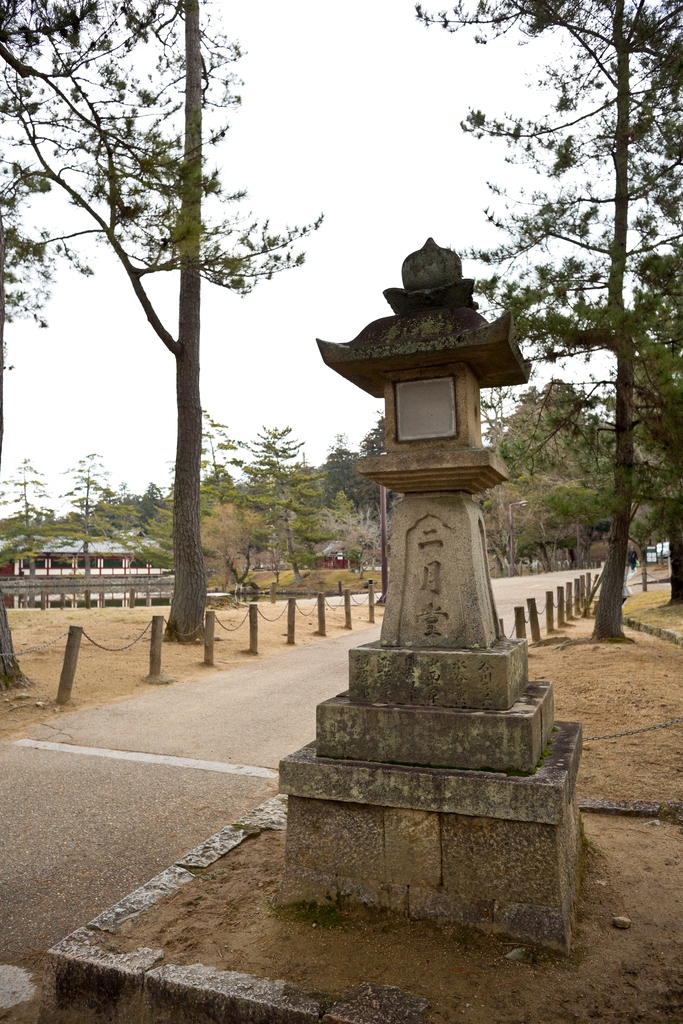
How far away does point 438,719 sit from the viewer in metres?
2.98

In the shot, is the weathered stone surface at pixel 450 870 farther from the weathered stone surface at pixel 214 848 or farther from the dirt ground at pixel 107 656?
the dirt ground at pixel 107 656

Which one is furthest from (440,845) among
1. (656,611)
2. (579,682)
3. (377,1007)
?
(656,611)

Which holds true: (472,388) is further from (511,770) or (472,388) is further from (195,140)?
(195,140)

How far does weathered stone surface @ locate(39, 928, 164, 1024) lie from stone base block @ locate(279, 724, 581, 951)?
70cm

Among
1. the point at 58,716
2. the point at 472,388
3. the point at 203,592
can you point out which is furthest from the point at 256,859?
the point at 203,592

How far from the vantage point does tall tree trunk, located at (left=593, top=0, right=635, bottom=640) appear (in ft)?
30.4

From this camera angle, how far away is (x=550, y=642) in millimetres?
12188

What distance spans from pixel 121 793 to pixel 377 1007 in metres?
3.29

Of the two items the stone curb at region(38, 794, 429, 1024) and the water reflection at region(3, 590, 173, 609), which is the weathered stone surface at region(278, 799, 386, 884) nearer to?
the stone curb at region(38, 794, 429, 1024)

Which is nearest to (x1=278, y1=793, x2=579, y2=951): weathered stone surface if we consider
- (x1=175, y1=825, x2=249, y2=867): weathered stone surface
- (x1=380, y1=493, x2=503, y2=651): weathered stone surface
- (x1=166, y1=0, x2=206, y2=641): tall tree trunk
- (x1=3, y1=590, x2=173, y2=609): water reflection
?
(x1=175, y1=825, x2=249, y2=867): weathered stone surface

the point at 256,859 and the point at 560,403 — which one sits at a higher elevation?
the point at 560,403

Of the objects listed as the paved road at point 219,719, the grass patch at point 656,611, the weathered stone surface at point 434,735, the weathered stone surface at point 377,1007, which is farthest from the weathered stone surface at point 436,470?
the grass patch at point 656,611

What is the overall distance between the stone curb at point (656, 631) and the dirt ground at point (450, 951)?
9090 mm

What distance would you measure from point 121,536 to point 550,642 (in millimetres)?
27547
